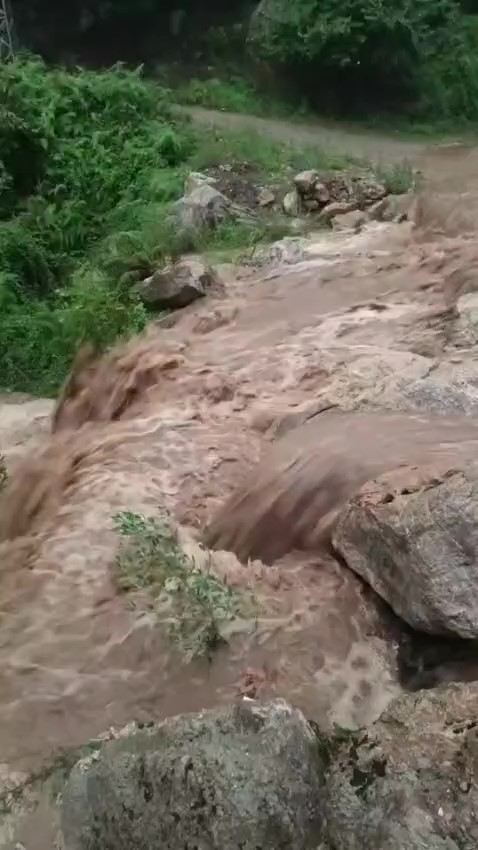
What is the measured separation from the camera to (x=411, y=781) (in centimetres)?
363

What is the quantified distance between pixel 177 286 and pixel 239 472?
341 cm

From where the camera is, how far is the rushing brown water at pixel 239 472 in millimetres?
5078

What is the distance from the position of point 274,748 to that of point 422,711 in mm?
585

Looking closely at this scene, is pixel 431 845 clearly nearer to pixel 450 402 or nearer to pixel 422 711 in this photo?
pixel 422 711

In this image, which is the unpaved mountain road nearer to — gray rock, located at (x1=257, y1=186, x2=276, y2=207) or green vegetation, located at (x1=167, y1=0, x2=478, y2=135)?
green vegetation, located at (x1=167, y1=0, x2=478, y2=135)

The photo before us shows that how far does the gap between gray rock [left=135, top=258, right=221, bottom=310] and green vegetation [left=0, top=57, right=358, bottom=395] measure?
0.18m

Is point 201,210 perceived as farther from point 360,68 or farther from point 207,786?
point 207,786

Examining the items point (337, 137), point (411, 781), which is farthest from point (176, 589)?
point (337, 137)

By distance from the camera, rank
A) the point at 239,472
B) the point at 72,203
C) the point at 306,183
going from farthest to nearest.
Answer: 1. the point at 72,203
2. the point at 306,183
3. the point at 239,472

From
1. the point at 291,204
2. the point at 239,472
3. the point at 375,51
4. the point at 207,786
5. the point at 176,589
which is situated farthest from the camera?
the point at 375,51

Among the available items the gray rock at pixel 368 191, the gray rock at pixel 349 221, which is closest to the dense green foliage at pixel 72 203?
the gray rock at pixel 349 221

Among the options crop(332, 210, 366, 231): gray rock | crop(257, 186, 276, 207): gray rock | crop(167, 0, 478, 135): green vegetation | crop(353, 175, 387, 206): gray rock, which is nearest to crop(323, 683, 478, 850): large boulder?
crop(332, 210, 366, 231): gray rock

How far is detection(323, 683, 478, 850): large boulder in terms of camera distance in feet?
11.5

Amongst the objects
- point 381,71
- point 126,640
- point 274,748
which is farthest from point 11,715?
point 381,71
